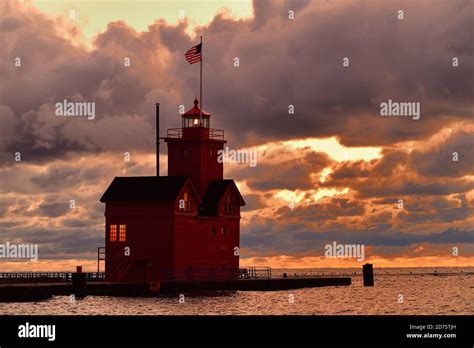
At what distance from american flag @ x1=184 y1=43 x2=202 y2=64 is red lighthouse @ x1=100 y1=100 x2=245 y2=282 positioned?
5.71 m

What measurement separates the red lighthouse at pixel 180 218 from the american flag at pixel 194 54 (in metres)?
5.71

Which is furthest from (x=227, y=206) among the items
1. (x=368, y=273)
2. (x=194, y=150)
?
(x=368, y=273)

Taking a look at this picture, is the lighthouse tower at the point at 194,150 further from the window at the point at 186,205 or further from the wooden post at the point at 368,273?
the wooden post at the point at 368,273

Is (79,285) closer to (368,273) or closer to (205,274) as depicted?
(205,274)

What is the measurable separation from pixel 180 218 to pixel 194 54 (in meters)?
12.6

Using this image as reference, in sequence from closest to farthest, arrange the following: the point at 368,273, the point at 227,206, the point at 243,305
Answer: the point at 243,305
the point at 227,206
the point at 368,273

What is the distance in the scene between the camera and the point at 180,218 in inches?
2798

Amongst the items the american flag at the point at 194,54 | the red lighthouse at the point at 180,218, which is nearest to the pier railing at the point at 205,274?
the red lighthouse at the point at 180,218

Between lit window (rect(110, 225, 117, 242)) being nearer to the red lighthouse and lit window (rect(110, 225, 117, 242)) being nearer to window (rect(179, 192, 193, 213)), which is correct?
the red lighthouse

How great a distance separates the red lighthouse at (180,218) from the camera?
70688 millimetres

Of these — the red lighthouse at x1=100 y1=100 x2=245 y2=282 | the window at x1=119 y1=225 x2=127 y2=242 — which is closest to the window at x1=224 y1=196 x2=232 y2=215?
the red lighthouse at x1=100 y1=100 x2=245 y2=282

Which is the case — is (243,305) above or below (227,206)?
below
